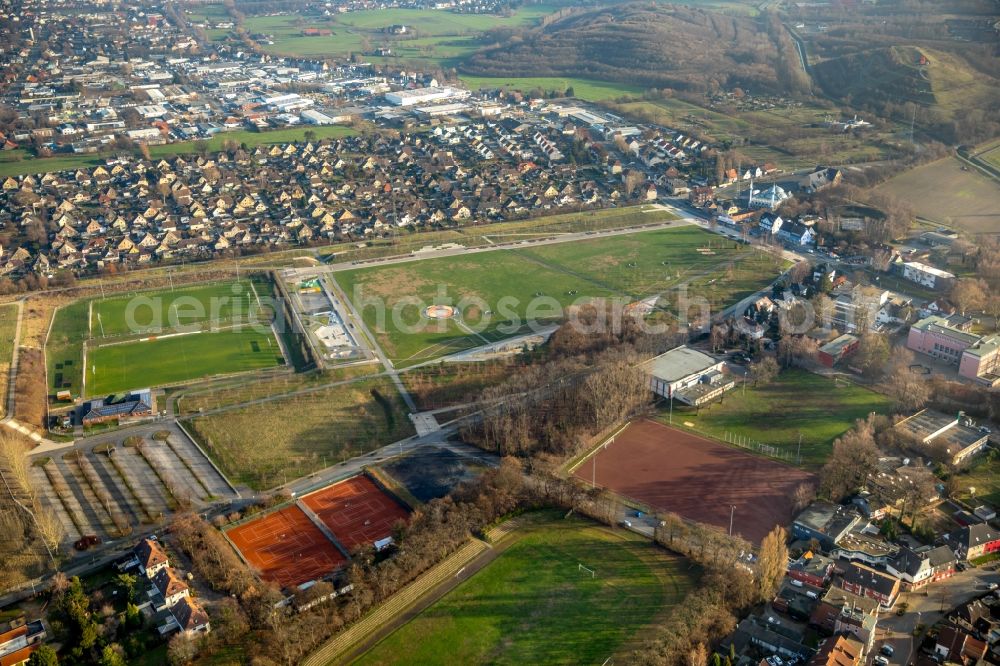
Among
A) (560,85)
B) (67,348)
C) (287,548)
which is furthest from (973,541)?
(560,85)

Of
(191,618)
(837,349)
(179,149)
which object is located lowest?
(191,618)

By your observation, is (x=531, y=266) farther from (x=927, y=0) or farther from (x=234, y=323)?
(x=927, y=0)

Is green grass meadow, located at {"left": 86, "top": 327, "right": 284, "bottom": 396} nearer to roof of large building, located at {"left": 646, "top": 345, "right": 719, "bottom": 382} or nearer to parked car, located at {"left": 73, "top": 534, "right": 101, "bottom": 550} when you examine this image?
parked car, located at {"left": 73, "top": 534, "right": 101, "bottom": 550}

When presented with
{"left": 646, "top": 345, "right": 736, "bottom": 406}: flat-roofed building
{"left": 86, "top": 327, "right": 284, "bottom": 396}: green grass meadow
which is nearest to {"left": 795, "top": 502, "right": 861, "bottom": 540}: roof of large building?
{"left": 646, "top": 345, "right": 736, "bottom": 406}: flat-roofed building

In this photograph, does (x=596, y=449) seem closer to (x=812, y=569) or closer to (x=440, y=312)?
(x=812, y=569)

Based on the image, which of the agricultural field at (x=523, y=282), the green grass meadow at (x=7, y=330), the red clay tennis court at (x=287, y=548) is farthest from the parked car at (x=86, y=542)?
the green grass meadow at (x=7, y=330)

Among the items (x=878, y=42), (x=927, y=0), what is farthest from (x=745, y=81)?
(x=927, y=0)
